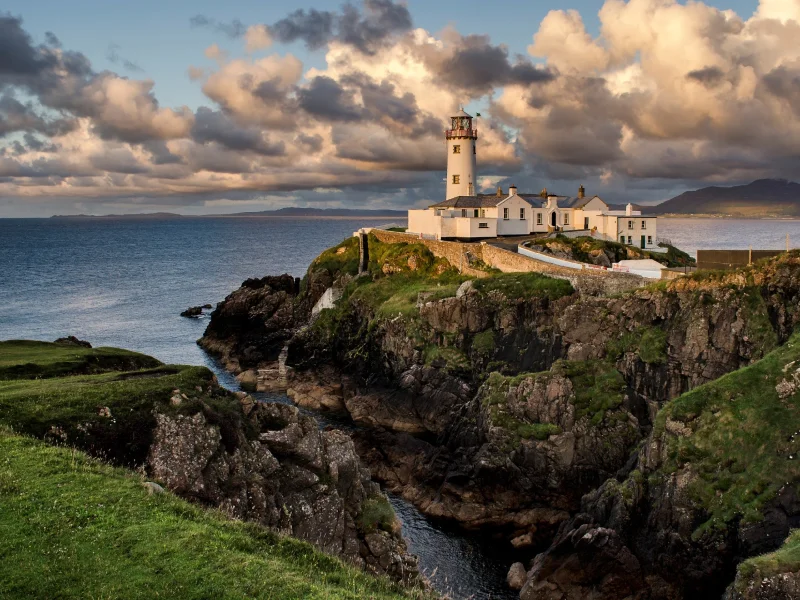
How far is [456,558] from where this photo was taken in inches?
1291

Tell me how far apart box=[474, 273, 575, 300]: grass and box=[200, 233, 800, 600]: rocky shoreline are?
0.62ft

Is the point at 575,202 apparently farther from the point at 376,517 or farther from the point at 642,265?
the point at 376,517

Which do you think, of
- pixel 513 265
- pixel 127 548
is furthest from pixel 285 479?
pixel 513 265

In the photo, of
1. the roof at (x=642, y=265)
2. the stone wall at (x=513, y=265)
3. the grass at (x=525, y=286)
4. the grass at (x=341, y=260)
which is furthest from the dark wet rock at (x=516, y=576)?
the grass at (x=341, y=260)

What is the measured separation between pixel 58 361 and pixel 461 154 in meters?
60.6

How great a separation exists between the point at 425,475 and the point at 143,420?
807 inches

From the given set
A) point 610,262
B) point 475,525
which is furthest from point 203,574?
point 610,262

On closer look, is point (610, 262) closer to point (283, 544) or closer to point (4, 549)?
point (283, 544)

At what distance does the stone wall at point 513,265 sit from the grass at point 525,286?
0.84 metres

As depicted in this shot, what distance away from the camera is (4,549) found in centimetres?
1466

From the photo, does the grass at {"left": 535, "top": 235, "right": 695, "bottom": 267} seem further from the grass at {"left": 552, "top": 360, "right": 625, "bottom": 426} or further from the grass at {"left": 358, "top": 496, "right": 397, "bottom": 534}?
the grass at {"left": 358, "top": 496, "right": 397, "bottom": 534}

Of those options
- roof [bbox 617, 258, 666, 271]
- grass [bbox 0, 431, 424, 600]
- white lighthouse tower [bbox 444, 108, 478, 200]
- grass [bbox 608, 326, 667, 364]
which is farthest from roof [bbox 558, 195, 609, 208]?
grass [bbox 0, 431, 424, 600]

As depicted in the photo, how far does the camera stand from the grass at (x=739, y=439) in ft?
91.1

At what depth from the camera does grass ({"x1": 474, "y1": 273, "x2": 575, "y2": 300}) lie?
2031 inches
